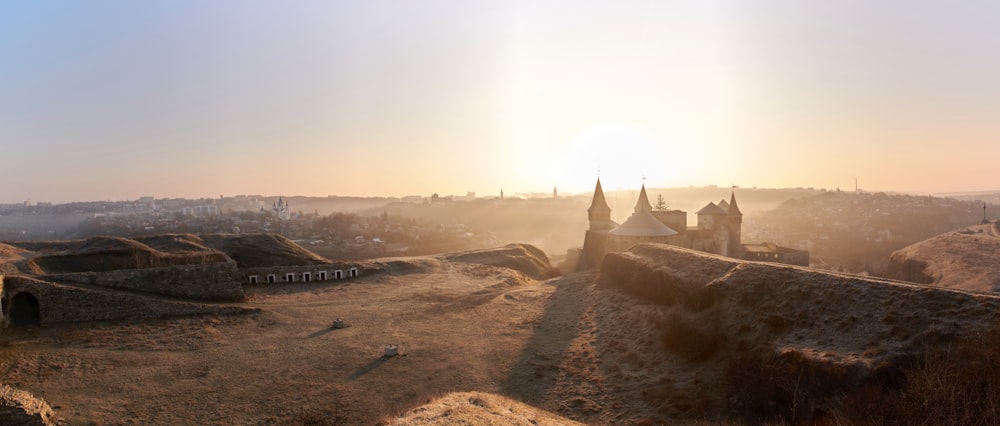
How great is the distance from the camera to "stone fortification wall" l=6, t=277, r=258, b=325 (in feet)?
48.5

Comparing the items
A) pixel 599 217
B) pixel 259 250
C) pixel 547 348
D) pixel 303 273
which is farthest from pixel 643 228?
pixel 259 250

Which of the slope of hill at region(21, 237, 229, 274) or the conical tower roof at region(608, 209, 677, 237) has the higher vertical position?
the conical tower roof at region(608, 209, 677, 237)

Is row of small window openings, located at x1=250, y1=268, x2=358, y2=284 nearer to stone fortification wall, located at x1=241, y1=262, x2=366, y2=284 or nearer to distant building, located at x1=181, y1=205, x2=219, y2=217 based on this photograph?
stone fortification wall, located at x1=241, y1=262, x2=366, y2=284

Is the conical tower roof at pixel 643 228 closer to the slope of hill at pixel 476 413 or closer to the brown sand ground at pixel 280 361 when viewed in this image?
the brown sand ground at pixel 280 361

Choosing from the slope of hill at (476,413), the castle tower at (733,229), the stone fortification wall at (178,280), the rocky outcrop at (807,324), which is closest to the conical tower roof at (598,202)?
the castle tower at (733,229)

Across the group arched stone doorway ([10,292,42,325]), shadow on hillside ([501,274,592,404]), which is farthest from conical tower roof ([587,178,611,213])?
arched stone doorway ([10,292,42,325])

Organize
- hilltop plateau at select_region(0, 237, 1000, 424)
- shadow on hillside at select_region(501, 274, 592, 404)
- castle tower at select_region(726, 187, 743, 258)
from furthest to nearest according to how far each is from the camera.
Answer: castle tower at select_region(726, 187, 743, 258) < shadow on hillside at select_region(501, 274, 592, 404) < hilltop plateau at select_region(0, 237, 1000, 424)

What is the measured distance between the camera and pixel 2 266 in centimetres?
1880

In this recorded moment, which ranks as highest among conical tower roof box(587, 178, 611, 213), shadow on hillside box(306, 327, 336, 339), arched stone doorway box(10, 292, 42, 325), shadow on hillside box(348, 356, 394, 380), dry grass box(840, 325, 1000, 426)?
conical tower roof box(587, 178, 611, 213)

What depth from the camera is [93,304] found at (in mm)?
15344

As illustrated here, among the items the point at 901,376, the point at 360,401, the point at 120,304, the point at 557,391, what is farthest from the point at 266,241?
the point at 901,376

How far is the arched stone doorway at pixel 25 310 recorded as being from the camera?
14.7 m

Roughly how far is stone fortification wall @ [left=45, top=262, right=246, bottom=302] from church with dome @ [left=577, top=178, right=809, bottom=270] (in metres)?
19.8

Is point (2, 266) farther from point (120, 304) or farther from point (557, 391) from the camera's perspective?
point (557, 391)
